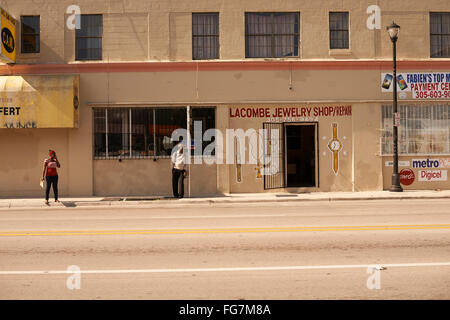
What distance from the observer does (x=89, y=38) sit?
18.1 meters

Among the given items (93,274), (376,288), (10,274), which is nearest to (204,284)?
(93,274)

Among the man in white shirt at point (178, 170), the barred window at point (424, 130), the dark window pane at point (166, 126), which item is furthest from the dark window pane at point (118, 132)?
the barred window at point (424, 130)

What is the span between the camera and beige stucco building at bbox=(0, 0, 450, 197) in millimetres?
17812

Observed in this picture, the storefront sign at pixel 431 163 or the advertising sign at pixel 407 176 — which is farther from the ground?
the storefront sign at pixel 431 163

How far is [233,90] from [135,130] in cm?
427

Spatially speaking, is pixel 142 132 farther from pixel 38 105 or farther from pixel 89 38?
pixel 89 38

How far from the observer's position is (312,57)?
18.0 meters

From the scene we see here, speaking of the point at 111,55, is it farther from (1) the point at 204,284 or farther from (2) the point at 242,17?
(1) the point at 204,284

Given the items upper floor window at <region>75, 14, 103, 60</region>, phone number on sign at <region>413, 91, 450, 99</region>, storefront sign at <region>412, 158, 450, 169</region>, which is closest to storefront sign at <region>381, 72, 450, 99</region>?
phone number on sign at <region>413, 91, 450, 99</region>

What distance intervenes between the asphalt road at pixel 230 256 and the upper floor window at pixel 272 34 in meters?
8.66

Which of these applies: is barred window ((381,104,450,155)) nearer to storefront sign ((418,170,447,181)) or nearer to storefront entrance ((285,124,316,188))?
storefront sign ((418,170,447,181))

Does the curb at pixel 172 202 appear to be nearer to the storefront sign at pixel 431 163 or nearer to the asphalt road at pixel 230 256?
the storefront sign at pixel 431 163

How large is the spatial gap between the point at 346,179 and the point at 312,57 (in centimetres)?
516

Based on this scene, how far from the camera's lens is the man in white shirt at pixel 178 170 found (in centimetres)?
1638
